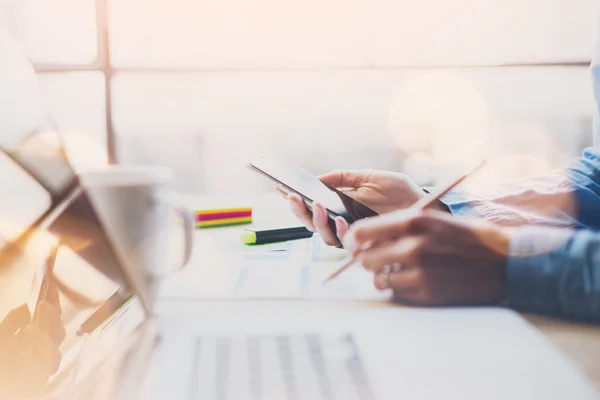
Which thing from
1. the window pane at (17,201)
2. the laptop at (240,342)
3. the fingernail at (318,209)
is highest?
the window pane at (17,201)

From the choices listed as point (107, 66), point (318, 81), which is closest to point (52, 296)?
point (107, 66)

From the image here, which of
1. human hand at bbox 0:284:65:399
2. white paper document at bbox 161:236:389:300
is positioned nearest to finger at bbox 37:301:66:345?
human hand at bbox 0:284:65:399

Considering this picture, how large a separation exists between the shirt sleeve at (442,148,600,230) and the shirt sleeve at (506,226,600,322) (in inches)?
7.7

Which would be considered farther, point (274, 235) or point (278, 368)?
point (274, 235)

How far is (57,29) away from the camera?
1301 mm

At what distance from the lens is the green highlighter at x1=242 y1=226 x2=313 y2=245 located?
753 millimetres

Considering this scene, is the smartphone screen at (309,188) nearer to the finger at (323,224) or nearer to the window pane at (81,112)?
the finger at (323,224)

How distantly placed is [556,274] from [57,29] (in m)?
1.22

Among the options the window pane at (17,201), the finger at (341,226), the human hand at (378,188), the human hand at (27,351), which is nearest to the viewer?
the human hand at (27,351)

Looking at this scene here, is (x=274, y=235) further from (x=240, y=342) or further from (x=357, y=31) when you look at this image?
(x=357, y=31)

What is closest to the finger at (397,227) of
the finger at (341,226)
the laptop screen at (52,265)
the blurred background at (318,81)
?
the finger at (341,226)

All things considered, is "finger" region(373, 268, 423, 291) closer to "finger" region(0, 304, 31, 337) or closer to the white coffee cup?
the white coffee cup

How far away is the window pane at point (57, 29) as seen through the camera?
1.26 m

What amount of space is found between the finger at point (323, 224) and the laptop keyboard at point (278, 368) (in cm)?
25
